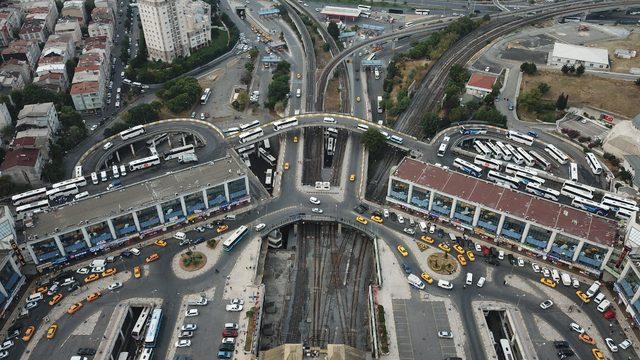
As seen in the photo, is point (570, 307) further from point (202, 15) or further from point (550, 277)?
point (202, 15)

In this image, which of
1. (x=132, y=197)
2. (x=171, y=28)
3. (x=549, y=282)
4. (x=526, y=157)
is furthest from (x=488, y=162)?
(x=171, y=28)

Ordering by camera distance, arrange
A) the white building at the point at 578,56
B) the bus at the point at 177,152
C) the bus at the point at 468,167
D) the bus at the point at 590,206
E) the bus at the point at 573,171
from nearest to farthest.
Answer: the bus at the point at 590,206 < the bus at the point at 468,167 < the bus at the point at 573,171 < the bus at the point at 177,152 < the white building at the point at 578,56

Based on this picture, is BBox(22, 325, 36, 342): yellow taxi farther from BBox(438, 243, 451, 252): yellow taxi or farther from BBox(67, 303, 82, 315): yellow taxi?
BBox(438, 243, 451, 252): yellow taxi

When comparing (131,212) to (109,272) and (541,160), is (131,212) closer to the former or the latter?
(109,272)

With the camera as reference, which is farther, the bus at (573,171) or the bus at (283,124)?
the bus at (283,124)

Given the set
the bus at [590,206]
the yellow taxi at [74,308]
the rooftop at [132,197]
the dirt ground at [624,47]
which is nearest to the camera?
the yellow taxi at [74,308]

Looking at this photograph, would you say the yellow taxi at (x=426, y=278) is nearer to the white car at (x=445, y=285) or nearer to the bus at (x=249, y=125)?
the white car at (x=445, y=285)

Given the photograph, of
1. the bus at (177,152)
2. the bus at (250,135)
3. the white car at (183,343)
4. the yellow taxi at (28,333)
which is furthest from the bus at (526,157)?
the yellow taxi at (28,333)

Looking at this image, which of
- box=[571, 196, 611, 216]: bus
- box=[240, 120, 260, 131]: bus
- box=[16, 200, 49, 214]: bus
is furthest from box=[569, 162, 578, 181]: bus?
box=[16, 200, 49, 214]: bus
